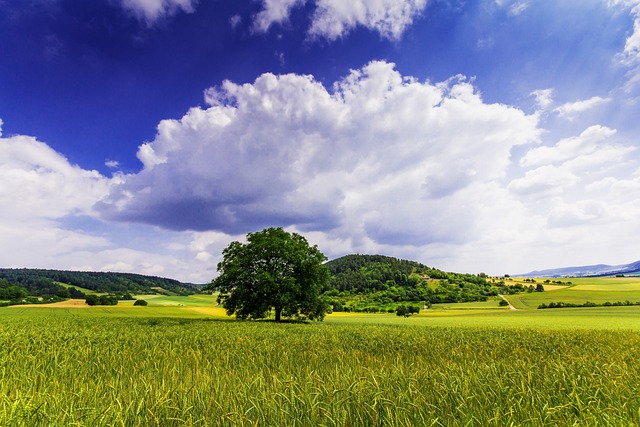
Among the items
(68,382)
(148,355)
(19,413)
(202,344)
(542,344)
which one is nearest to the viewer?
(19,413)

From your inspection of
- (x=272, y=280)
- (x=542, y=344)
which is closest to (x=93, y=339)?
(x=542, y=344)

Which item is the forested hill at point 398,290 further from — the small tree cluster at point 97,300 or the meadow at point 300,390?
the meadow at point 300,390

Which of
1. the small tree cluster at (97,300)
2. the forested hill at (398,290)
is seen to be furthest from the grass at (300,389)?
the forested hill at (398,290)

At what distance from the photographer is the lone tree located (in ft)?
125

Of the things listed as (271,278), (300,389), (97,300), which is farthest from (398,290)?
(300,389)

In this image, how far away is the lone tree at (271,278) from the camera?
3825 centimetres

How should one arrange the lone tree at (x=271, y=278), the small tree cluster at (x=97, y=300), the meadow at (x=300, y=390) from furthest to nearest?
1. the small tree cluster at (x=97, y=300)
2. the lone tree at (x=271, y=278)
3. the meadow at (x=300, y=390)

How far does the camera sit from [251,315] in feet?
127

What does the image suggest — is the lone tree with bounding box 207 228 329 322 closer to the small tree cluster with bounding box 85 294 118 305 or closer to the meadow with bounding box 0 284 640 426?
the meadow with bounding box 0 284 640 426

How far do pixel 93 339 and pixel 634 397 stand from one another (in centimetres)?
1464

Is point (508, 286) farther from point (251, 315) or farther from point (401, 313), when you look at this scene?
point (251, 315)

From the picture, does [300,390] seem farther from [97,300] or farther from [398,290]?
[398,290]

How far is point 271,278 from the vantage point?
37.3 metres

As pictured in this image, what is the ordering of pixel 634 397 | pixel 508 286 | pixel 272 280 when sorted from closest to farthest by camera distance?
1. pixel 634 397
2. pixel 272 280
3. pixel 508 286
